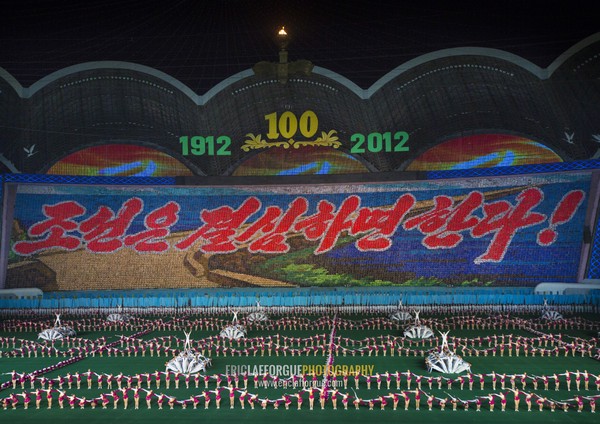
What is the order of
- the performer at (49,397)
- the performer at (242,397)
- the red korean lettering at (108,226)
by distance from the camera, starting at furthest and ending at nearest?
the red korean lettering at (108,226)
the performer at (49,397)
the performer at (242,397)

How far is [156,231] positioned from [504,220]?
23.0 meters

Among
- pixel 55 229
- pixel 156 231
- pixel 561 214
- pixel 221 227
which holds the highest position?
pixel 561 214

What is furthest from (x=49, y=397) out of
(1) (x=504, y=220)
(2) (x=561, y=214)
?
(2) (x=561, y=214)

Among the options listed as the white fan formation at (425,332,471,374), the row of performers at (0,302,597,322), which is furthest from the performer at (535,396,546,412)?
the row of performers at (0,302,597,322)

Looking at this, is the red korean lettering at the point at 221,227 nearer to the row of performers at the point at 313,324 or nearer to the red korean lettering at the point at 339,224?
the red korean lettering at the point at 339,224

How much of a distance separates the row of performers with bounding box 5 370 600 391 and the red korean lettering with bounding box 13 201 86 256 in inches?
805

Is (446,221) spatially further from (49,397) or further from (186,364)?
(49,397)

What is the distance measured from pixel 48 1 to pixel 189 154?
13.3m

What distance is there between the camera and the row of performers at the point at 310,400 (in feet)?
47.1

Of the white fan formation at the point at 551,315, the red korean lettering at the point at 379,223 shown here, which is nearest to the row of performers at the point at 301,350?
the white fan formation at the point at 551,315

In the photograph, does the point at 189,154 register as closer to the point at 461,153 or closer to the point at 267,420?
the point at 461,153

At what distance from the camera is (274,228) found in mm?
38250

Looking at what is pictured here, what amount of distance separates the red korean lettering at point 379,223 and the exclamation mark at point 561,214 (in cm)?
845

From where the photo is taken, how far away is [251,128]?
38.0 metres
